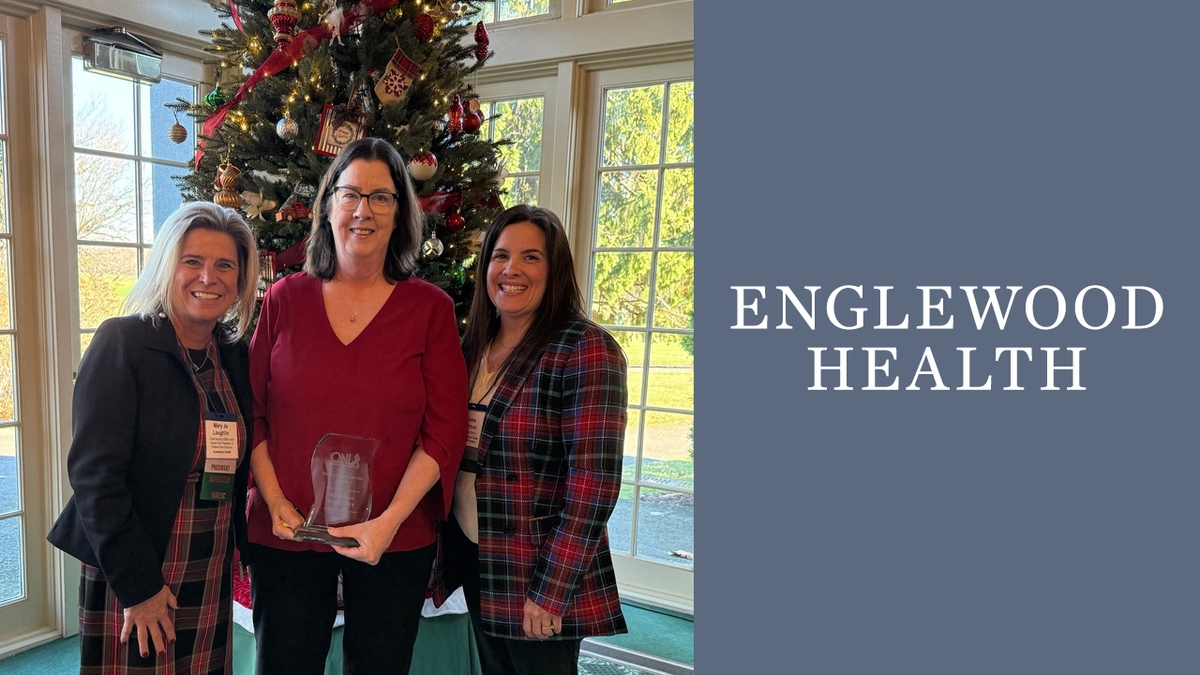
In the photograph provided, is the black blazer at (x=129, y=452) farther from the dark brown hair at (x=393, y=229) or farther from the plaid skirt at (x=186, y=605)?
the dark brown hair at (x=393, y=229)

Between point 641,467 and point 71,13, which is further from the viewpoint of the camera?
point 641,467

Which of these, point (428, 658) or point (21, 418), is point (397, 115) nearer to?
point (428, 658)

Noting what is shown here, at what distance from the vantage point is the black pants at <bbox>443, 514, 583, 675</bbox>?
4.55 ft

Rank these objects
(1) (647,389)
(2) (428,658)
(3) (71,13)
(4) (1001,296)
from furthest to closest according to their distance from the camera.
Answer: (1) (647,389)
(3) (71,13)
(2) (428,658)
(4) (1001,296)

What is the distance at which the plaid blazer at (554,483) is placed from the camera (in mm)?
1339

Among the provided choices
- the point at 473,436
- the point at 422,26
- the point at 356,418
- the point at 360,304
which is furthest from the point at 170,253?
the point at 422,26

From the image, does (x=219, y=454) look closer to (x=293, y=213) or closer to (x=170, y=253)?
(x=170, y=253)

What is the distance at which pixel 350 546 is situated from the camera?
1241 mm

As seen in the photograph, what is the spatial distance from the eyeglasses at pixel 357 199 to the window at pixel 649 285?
1691 millimetres

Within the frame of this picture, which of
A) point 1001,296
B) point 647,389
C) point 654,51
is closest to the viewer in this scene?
point 1001,296

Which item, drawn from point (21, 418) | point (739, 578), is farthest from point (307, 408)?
point (21, 418)

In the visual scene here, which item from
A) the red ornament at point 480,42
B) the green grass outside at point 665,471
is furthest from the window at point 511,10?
the green grass outside at point 665,471

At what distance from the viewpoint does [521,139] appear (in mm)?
3096

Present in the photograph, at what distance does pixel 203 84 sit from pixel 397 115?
4.57ft
